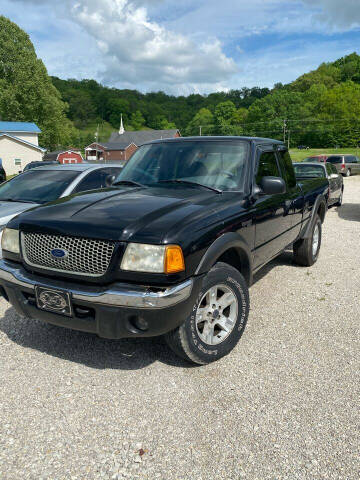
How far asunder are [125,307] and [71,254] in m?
0.58

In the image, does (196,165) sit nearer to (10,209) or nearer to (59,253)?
(59,253)

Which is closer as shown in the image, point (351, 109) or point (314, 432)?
point (314, 432)

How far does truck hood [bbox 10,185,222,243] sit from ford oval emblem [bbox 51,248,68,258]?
0.41 feet

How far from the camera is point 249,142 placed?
4.00 meters

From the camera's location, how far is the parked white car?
565cm

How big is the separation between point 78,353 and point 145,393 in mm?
860

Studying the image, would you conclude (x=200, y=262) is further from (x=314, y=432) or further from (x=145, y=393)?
(x=314, y=432)

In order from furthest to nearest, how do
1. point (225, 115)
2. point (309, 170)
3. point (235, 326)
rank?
point (225, 115) → point (309, 170) → point (235, 326)

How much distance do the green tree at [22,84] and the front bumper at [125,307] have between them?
54561mm

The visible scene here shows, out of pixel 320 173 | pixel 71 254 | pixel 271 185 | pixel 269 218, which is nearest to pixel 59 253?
pixel 71 254

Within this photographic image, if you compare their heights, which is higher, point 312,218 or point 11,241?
point 11,241

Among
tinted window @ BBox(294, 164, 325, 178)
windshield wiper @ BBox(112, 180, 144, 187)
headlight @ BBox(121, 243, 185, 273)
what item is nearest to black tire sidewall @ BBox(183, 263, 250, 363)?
headlight @ BBox(121, 243, 185, 273)

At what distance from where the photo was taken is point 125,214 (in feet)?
9.39

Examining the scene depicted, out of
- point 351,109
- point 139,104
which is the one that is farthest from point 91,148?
point 351,109
